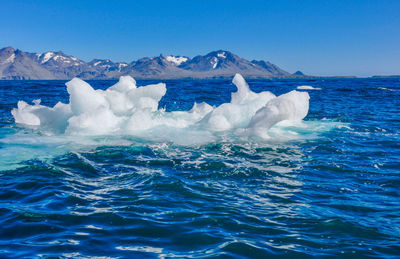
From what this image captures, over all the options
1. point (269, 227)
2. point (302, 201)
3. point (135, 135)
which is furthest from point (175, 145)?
point (269, 227)

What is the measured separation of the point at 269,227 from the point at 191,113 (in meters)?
11.1

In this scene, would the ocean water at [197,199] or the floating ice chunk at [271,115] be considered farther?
the floating ice chunk at [271,115]

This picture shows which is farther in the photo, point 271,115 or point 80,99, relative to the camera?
point 80,99

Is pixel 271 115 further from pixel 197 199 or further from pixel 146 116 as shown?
pixel 197 199

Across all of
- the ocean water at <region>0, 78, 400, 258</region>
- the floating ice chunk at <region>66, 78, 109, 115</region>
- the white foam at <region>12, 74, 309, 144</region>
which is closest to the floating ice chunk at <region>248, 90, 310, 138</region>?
the white foam at <region>12, 74, 309, 144</region>

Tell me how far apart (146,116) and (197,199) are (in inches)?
299

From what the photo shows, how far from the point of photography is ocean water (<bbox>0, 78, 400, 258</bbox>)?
4102 millimetres

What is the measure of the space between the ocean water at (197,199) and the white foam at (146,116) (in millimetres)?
1152

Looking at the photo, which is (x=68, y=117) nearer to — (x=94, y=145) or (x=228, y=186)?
(x=94, y=145)

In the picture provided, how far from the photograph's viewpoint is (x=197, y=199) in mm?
5695

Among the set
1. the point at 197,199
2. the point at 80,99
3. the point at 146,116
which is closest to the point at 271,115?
the point at 146,116

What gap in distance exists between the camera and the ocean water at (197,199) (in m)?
4.10

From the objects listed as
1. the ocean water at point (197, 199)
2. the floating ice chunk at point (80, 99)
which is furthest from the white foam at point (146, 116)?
the ocean water at point (197, 199)

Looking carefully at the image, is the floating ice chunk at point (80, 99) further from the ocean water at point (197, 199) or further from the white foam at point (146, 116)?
the ocean water at point (197, 199)
